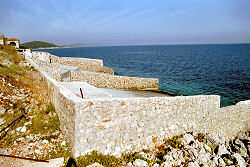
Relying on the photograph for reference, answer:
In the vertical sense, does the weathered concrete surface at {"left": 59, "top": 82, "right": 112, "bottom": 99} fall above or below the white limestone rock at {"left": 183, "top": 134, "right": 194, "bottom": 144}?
above

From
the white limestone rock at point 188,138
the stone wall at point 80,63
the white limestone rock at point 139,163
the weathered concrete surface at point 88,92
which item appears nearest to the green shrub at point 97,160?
the white limestone rock at point 139,163

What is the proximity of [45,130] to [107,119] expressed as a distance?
3057 mm

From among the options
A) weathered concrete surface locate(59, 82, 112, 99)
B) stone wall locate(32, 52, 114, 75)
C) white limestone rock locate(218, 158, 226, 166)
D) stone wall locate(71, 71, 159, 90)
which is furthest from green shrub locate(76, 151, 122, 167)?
stone wall locate(32, 52, 114, 75)

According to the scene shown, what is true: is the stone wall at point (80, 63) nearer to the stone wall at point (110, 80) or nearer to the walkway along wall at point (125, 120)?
the stone wall at point (110, 80)

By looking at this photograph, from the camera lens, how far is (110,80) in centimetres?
1953

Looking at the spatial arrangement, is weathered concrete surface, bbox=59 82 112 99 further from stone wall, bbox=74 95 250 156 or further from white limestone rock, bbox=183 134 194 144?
white limestone rock, bbox=183 134 194 144

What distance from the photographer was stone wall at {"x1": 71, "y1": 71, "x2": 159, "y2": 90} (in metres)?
19.0

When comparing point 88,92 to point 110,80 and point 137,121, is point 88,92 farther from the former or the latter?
point 110,80

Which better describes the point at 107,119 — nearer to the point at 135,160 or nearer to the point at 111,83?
the point at 135,160

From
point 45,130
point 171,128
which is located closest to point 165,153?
point 171,128

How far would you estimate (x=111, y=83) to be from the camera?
19609 millimetres

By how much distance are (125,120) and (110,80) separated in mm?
12172

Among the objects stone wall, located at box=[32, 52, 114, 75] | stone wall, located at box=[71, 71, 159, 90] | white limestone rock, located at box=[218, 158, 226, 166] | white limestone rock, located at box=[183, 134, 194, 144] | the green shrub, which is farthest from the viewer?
stone wall, located at box=[32, 52, 114, 75]

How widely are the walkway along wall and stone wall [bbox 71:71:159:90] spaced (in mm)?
10194
